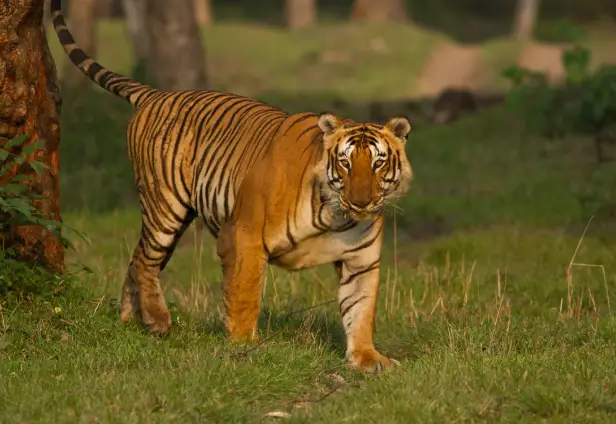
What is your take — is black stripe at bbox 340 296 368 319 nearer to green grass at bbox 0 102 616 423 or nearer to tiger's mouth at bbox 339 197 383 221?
green grass at bbox 0 102 616 423

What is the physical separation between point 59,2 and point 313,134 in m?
2.11

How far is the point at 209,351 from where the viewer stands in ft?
20.2

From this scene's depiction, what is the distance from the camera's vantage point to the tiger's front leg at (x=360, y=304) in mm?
6387

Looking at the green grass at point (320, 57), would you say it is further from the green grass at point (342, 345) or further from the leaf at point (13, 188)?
the leaf at point (13, 188)

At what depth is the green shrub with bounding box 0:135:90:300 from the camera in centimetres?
670

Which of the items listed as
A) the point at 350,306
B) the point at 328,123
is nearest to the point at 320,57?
the point at 350,306

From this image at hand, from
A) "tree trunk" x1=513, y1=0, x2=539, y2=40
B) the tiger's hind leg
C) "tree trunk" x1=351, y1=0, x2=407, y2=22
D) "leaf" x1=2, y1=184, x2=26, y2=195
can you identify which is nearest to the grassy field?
the tiger's hind leg

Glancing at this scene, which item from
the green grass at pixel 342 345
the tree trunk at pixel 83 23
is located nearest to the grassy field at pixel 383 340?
the green grass at pixel 342 345

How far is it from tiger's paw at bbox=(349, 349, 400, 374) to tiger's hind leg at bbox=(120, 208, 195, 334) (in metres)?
1.14

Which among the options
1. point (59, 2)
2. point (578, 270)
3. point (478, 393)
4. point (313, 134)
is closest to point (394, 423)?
point (478, 393)

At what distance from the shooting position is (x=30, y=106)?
7.32 metres

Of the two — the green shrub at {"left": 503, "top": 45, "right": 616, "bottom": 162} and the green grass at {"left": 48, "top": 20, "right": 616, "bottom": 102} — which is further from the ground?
the green shrub at {"left": 503, "top": 45, "right": 616, "bottom": 162}

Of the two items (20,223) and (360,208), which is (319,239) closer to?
(360,208)

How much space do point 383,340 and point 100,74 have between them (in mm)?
2241
